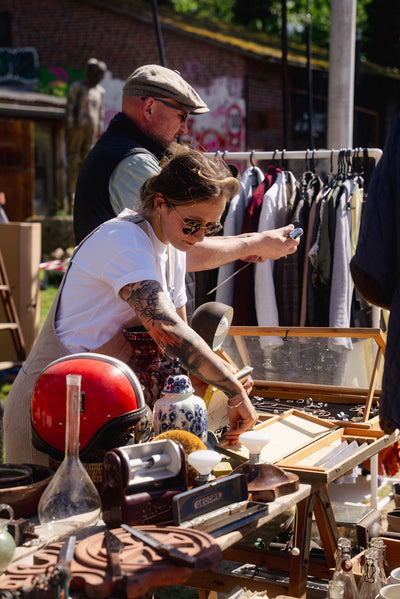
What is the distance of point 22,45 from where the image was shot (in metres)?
20.3

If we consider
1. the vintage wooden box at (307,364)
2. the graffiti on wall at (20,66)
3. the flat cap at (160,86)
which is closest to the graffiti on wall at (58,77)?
the graffiti on wall at (20,66)

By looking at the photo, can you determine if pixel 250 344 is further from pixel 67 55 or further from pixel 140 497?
pixel 67 55

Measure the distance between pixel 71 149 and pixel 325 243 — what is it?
1016 centimetres

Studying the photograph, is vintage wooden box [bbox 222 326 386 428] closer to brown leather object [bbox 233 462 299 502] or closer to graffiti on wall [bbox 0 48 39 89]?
brown leather object [bbox 233 462 299 502]

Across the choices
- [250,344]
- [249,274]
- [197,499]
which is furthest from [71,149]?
[197,499]

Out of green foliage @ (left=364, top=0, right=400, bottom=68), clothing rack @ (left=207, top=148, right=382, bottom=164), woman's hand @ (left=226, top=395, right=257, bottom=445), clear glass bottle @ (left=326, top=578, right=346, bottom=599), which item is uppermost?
green foliage @ (left=364, top=0, right=400, bottom=68)

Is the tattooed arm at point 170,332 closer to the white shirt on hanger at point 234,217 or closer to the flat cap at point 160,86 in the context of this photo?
the flat cap at point 160,86

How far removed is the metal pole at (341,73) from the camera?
6.27m

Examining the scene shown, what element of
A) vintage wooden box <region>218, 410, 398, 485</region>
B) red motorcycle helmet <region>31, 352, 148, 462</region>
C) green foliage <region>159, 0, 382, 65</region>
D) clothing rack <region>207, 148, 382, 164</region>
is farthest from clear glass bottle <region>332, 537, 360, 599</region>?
green foliage <region>159, 0, 382, 65</region>

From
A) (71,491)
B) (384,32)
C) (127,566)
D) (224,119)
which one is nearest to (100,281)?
(71,491)

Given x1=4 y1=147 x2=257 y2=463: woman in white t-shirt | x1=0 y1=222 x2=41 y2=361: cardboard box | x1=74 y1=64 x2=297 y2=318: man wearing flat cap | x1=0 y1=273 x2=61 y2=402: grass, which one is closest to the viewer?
x1=4 y1=147 x2=257 y2=463: woman in white t-shirt

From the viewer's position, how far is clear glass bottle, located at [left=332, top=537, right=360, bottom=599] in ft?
8.12

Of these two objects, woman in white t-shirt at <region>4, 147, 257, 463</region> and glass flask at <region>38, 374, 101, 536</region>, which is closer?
glass flask at <region>38, 374, 101, 536</region>

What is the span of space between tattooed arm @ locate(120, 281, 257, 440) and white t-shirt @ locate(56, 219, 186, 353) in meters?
0.07
